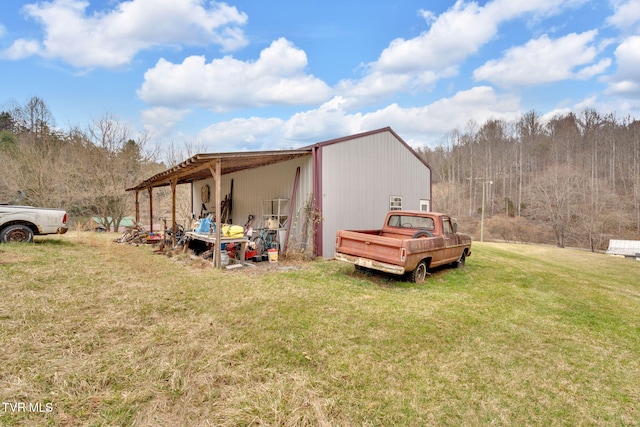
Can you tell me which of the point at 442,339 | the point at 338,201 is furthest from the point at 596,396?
the point at 338,201

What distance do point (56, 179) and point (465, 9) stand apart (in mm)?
A: 21405

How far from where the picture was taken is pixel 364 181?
9.76 m

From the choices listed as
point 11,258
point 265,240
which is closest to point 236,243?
point 265,240

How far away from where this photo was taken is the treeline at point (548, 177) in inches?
1027

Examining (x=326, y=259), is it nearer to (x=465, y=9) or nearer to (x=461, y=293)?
(x=461, y=293)

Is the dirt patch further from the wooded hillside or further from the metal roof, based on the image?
the wooded hillside

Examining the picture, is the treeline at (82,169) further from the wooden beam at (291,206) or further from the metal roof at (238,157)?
the wooden beam at (291,206)

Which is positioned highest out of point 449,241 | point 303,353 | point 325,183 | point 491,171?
point 491,171

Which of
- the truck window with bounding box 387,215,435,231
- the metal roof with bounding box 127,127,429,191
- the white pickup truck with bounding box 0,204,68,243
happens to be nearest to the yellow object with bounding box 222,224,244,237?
the metal roof with bounding box 127,127,429,191

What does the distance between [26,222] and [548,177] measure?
3792cm

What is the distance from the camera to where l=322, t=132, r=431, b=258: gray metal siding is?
8.83m

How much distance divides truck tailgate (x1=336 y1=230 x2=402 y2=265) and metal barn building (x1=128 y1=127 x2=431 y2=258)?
203 centimetres

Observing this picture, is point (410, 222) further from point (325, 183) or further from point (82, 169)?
point (82, 169)

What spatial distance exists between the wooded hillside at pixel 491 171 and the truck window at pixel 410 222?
56.6 feet
